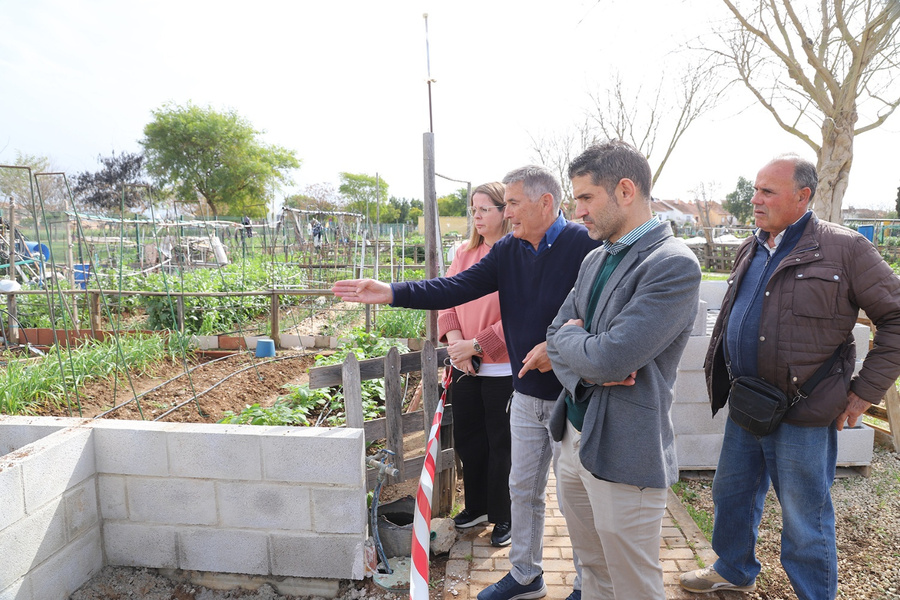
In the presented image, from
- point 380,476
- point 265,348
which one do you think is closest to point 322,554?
point 380,476

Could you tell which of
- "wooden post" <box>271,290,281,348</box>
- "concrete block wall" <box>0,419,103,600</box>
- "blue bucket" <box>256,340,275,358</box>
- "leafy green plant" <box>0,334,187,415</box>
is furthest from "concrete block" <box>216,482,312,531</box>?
"wooden post" <box>271,290,281,348</box>

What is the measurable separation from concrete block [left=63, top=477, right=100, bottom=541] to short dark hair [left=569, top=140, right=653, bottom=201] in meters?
2.54

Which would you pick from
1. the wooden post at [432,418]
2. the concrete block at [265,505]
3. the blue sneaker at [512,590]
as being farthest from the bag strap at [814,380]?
the concrete block at [265,505]

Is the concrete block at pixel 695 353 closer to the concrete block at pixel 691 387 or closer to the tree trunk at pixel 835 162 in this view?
the concrete block at pixel 691 387

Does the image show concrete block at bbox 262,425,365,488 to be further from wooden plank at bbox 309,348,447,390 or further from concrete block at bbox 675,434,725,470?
concrete block at bbox 675,434,725,470

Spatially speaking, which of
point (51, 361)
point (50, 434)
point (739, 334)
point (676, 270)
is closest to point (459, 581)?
point (739, 334)

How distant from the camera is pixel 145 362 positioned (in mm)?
5801

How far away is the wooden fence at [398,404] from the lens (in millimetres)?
2613

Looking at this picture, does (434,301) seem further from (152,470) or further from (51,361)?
(51,361)

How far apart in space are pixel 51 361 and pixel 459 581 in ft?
14.7

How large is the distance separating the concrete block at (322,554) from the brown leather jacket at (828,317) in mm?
1887

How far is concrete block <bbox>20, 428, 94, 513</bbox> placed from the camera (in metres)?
2.27

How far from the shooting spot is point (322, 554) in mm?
2529

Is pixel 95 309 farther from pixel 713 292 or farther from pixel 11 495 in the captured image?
pixel 713 292
